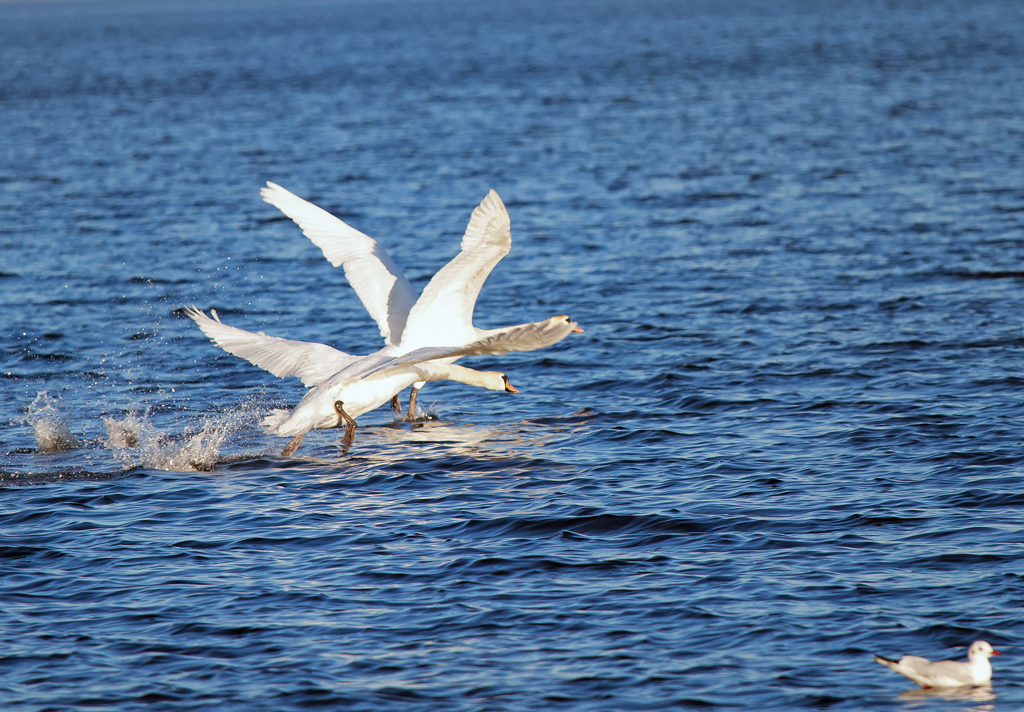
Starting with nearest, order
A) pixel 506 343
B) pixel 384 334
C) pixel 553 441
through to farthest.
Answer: pixel 506 343, pixel 553 441, pixel 384 334

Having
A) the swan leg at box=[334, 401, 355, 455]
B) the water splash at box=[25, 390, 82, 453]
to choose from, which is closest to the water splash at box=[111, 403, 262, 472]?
the water splash at box=[25, 390, 82, 453]

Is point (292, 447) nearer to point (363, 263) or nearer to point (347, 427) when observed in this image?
point (347, 427)

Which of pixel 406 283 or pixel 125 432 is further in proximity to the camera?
pixel 406 283

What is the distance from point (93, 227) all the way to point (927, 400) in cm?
1795

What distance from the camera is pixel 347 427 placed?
1317 cm

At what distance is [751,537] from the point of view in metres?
10.4

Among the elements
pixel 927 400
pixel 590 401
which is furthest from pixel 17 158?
pixel 927 400

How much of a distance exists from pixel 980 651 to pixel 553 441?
20.5ft

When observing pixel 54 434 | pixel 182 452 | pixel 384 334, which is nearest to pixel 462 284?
pixel 384 334

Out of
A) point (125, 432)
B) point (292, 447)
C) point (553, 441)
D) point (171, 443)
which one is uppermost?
point (125, 432)

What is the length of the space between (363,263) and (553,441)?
3214 millimetres

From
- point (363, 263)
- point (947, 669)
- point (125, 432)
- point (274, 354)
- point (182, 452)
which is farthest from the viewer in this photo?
point (363, 263)

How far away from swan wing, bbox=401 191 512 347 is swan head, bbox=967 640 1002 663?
5609 millimetres

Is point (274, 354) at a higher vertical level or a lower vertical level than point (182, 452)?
higher
